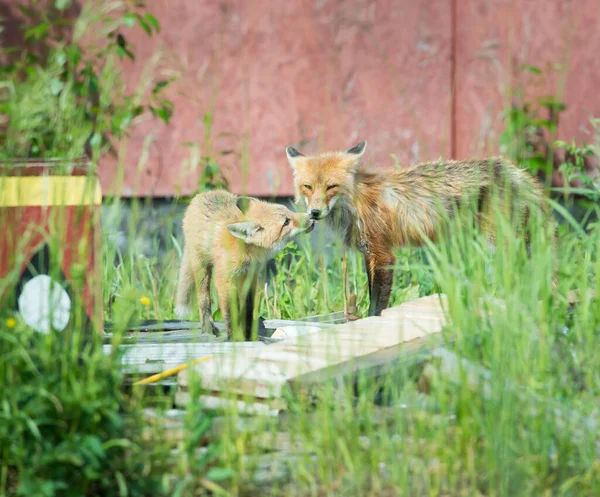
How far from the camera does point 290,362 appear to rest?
365cm

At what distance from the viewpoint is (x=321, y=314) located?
5809 millimetres

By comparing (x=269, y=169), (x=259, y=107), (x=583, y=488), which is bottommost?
(x=583, y=488)

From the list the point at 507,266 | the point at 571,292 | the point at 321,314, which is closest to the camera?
the point at 507,266

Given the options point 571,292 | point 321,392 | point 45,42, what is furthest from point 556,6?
point 321,392

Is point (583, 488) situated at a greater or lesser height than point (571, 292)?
lesser

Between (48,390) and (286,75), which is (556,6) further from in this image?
(48,390)

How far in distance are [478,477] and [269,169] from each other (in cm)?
522

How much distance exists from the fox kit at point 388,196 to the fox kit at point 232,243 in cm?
38

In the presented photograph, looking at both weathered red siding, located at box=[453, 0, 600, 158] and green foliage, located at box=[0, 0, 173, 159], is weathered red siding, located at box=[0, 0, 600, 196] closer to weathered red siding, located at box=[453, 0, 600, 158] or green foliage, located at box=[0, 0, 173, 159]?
weathered red siding, located at box=[453, 0, 600, 158]

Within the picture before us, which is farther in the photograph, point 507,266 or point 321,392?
point 507,266

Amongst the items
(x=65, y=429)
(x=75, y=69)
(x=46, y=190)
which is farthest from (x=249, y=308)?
(x=75, y=69)

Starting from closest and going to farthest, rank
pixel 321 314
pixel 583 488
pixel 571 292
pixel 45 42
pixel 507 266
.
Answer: pixel 583 488 < pixel 507 266 < pixel 571 292 < pixel 321 314 < pixel 45 42

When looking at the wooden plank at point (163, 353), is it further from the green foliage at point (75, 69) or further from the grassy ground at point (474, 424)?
the green foliage at point (75, 69)

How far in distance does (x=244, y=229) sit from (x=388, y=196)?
1153mm
